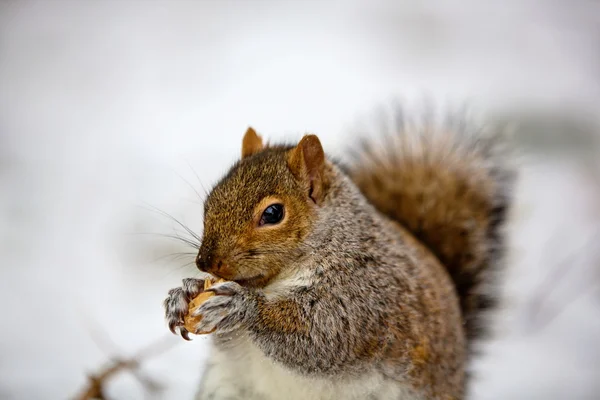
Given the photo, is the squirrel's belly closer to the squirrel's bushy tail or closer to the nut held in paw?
the nut held in paw

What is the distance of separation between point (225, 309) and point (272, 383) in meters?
0.21

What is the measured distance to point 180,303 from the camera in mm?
1042

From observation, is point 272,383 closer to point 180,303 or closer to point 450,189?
point 180,303

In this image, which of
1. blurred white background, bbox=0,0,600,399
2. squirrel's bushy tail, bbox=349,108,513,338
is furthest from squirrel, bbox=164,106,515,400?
blurred white background, bbox=0,0,600,399

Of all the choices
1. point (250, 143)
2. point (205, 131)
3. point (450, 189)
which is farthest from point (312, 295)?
point (205, 131)

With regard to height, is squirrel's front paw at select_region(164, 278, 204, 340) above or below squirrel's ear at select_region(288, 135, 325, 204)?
below

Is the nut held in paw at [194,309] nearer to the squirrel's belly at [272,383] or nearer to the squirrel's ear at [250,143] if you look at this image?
the squirrel's belly at [272,383]

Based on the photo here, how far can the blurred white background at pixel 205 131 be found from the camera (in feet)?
5.77

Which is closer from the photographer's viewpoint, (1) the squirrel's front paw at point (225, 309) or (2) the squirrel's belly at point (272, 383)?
(1) the squirrel's front paw at point (225, 309)

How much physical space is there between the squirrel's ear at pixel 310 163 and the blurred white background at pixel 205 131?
0.49 meters

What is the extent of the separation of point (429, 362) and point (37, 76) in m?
2.37

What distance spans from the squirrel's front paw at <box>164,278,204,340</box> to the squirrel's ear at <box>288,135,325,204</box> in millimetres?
248

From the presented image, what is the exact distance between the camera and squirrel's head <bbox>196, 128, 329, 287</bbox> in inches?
39.3

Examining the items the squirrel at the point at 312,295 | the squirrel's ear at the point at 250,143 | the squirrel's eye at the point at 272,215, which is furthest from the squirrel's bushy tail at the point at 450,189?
the squirrel's eye at the point at 272,215
